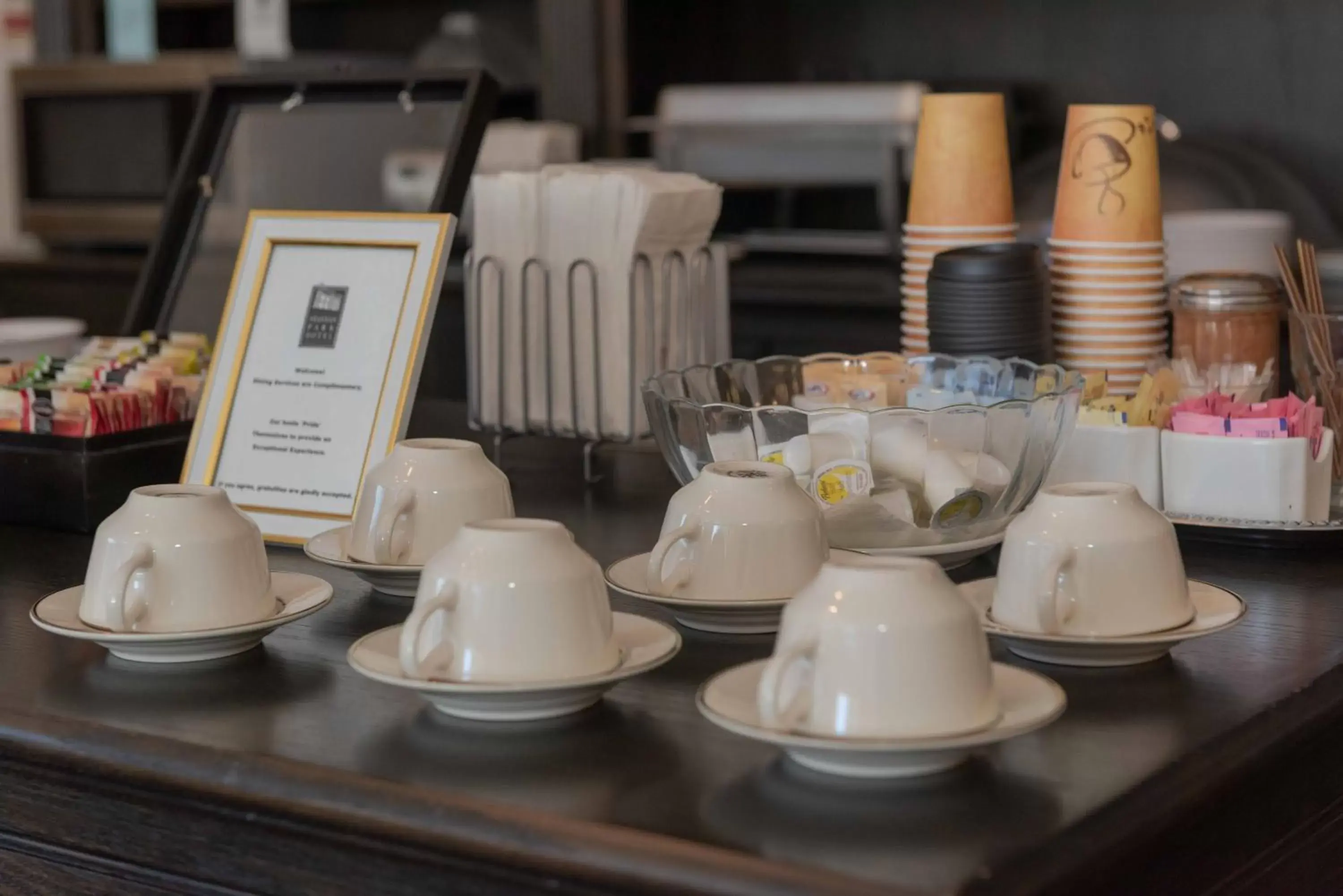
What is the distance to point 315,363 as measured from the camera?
121 cm

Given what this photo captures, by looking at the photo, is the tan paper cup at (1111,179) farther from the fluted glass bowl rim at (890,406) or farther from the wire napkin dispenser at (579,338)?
the wire napkin dispenser at (579,338)

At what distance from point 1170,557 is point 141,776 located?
493mm

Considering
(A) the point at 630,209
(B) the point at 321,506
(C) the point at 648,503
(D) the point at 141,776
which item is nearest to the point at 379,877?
(D) the point at 141,776

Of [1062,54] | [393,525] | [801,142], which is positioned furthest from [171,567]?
[1062,54]

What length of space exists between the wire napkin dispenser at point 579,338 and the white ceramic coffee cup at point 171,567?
0.53m

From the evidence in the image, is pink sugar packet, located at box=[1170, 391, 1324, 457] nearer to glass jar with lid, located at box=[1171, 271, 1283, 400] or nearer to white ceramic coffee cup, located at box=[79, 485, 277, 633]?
glass jar with lid, located at box=[1171, 271, 1283, 400]

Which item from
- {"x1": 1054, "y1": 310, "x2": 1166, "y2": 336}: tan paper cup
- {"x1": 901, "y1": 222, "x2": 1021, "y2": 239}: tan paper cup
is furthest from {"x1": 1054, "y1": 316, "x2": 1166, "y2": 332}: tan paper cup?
{"x1": 901, "y1": 222, "x2": 1021, "y2": 239}: tan paper cup

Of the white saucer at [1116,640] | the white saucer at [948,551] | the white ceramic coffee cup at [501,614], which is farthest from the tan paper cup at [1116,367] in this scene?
the white ceramic coffee cup at [501,614]

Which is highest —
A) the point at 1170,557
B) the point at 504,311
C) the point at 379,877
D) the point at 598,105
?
the point at 598,105

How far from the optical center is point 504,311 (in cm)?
140

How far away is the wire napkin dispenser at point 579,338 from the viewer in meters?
1.35

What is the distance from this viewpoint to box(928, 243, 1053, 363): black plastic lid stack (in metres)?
1.26

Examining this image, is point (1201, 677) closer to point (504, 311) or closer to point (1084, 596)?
point (1084, 596)

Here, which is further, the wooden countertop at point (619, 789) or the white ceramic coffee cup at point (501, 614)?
the white ceramic coffee cup at point (501, 614)
